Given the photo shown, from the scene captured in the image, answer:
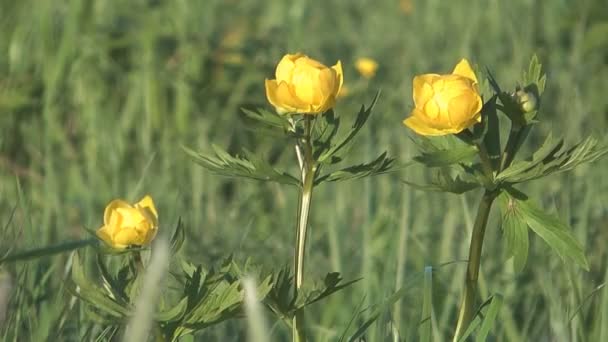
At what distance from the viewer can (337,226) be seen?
7.75 feet

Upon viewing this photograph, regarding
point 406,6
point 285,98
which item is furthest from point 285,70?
point 406,6

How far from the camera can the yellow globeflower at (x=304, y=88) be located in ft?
3.85

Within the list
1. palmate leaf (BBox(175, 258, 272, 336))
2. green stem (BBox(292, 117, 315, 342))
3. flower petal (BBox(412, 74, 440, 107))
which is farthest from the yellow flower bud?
palmate leaf (BBox(175, 258, 272, 336))

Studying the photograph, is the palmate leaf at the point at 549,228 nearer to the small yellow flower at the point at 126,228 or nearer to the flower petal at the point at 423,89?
the flower petal at the point at 423,89

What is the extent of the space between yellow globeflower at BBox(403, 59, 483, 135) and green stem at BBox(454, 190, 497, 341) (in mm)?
105

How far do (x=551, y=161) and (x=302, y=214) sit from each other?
278mm

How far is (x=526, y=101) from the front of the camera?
1211 mm

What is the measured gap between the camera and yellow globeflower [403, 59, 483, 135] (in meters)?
1.14

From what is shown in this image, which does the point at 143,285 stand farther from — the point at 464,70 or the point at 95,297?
the point at 464,70

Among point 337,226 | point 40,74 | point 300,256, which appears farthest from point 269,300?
point 40,74

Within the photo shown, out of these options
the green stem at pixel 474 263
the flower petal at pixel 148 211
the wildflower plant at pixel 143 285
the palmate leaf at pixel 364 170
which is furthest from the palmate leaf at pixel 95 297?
the green stem at pixel 474 263

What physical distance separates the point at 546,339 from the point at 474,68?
673 millimetres

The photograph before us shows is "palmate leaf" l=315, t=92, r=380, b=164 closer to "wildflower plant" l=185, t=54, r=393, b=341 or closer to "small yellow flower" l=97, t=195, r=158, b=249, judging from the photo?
"wildflower plant" l=185, t=54, r=393, b=341

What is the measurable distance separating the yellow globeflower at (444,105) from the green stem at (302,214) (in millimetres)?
125
